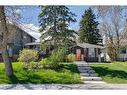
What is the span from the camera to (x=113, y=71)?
963 centimetres

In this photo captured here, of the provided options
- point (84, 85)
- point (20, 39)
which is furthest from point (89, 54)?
point (20, 39)

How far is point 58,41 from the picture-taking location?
9695 millimetres

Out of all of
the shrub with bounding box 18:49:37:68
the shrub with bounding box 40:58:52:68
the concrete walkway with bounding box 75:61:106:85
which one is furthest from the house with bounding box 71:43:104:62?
the shrub with bounding box 18:49:37:68

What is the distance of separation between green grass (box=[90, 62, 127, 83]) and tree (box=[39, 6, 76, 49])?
78 cm

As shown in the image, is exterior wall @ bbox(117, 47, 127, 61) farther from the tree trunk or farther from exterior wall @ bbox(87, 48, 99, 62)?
the tree trunk

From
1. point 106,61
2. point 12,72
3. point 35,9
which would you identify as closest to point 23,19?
point 35,9

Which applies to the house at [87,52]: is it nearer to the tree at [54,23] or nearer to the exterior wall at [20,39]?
the tree at [54,23]

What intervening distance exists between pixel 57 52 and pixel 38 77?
781 mm

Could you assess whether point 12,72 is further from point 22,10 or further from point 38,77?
point 22,10

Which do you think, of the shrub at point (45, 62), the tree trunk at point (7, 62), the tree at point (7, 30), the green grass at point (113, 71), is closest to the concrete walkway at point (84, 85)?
the green grass at point (113, 71)

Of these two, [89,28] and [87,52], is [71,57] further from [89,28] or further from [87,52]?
[89,28]

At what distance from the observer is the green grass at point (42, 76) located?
365 inches

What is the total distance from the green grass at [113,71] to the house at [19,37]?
1342mm
